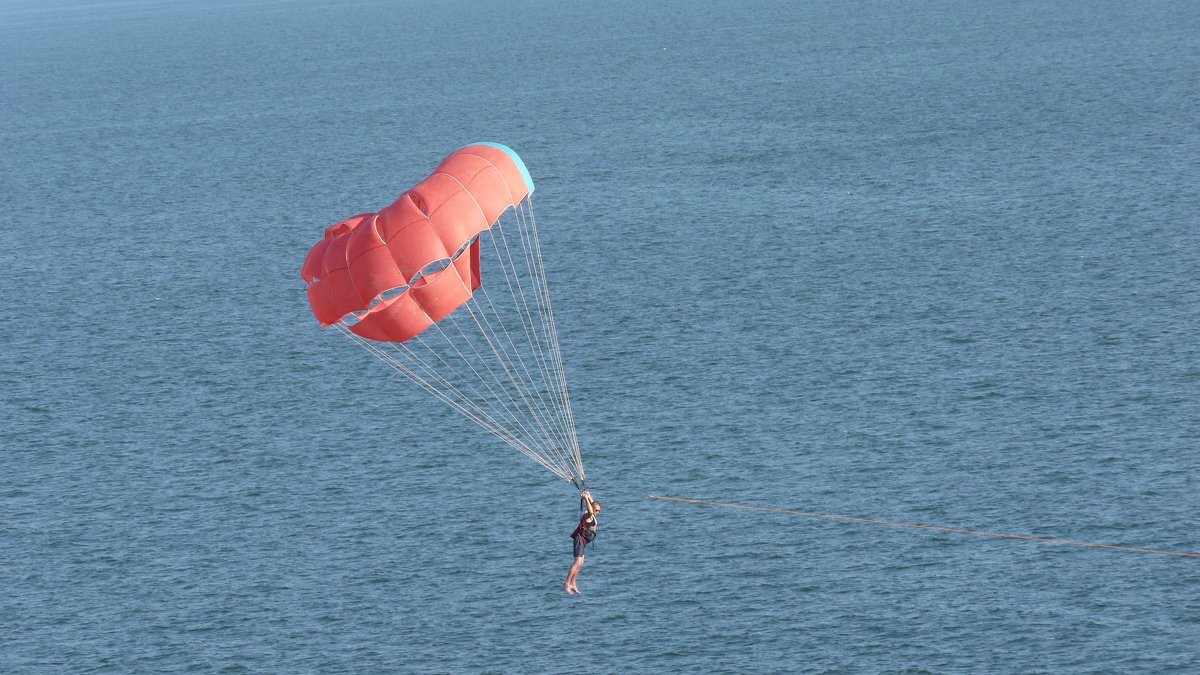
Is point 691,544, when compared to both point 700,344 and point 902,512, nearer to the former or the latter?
point 902,512

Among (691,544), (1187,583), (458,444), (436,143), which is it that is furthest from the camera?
(436,143)

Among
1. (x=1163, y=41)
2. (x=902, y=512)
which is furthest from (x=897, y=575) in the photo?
(x=1163, y=41)

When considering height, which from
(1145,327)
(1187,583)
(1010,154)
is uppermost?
(1010,154)

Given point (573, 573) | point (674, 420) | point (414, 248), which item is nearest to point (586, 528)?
point (573, 573)

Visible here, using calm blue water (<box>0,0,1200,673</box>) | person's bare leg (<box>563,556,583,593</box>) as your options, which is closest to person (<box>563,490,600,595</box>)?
person's bare leg (<box>563,556,583,593</box>)

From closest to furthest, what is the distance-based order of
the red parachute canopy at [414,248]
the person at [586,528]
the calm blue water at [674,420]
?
the person at [586,528] → the red parachute canopy at [414,248] → the calm blue water at [674,420]

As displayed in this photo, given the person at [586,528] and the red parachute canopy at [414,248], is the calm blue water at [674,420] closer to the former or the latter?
the person at [586,528]

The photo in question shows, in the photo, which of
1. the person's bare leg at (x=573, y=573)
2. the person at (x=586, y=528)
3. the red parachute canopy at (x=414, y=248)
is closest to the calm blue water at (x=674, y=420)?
the person's bare leg at (x=573, y=573)

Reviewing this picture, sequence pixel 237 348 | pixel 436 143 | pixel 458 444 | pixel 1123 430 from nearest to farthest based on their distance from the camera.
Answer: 1. pixel 1123 430
2. pixel 458 444
3. pixel 237 348
4. pixel 436 143
